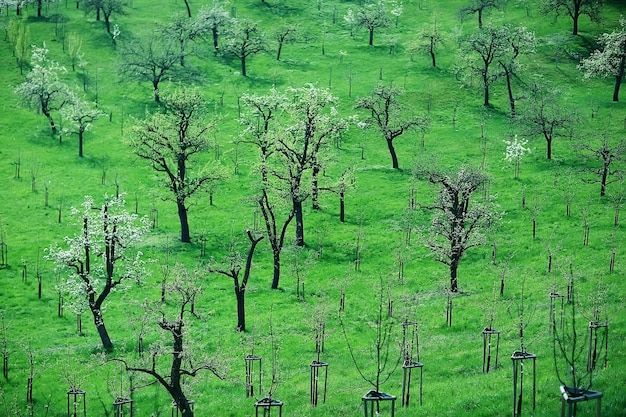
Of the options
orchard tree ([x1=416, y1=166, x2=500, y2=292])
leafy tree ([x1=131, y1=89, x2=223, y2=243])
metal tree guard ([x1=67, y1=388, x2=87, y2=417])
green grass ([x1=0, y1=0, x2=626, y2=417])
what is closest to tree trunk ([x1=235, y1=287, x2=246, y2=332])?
green grass ([x1=0, y1=0, x2=626, y2=417])

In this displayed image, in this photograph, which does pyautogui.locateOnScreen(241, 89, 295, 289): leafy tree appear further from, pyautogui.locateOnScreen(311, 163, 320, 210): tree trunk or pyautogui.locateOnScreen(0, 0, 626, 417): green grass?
pyautogui.locateOnScreen(311, 163, 320, 210): tree trunk

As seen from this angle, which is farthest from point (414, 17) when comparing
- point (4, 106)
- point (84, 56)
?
point (4, 106)

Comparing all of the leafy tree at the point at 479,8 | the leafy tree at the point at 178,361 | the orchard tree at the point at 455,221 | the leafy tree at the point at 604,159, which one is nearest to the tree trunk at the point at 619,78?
the leafy tree at the point at 604,159

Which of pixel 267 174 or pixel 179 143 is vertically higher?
pixel 179 143

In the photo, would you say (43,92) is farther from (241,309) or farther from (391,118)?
(241,309)

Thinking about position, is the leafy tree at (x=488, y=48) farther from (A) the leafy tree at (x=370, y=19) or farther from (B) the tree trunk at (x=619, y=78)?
(A) the leafy tree at (x=370, y=19)

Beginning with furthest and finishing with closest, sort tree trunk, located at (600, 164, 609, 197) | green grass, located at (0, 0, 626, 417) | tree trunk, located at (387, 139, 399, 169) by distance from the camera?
tree trunk, located at (387, 139, 399, 169) → tree trunk, located at (600, 164, 609, 197) → green grass, located at (0, 0, 626, 417)

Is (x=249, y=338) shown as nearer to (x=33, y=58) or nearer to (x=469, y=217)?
(x=469, y=217)

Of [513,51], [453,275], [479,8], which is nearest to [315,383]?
[453,275]
